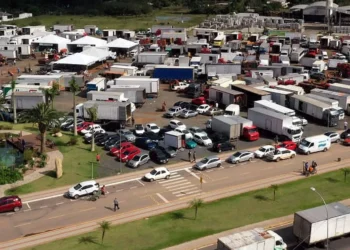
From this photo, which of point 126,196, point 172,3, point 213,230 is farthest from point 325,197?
point 172,3

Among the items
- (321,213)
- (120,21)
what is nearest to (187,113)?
(321,213)

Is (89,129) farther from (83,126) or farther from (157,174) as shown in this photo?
(157,174)

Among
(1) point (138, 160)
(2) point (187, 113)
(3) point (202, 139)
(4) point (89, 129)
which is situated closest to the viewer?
(1) point (138, 160)

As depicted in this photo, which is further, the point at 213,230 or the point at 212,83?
the point at 212,83

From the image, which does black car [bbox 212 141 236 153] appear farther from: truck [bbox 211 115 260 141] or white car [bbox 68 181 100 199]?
white car [bbox 68 181 100 199]

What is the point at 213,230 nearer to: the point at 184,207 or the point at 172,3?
the point at 184,207

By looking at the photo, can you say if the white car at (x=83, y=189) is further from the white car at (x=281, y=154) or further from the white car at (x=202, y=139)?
the white car at (x=281, y=154)
